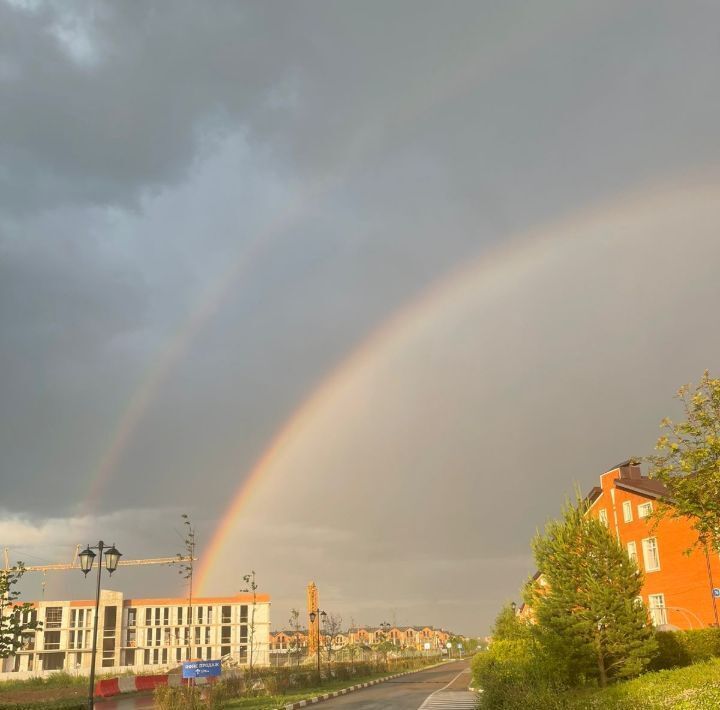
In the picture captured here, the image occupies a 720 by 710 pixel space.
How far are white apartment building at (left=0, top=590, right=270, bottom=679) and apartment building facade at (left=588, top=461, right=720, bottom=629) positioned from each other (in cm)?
8701

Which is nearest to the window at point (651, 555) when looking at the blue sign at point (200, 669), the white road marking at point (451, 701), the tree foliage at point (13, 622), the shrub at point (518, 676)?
the white road marking at point (451, 701)

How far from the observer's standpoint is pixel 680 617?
153 ft

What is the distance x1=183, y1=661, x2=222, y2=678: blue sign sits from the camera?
107 feet

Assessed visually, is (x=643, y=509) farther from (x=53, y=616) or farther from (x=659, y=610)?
(x=53, y=616)

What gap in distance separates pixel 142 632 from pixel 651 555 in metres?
110

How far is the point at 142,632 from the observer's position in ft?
440

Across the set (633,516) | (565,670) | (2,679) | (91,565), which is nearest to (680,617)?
(633,516)

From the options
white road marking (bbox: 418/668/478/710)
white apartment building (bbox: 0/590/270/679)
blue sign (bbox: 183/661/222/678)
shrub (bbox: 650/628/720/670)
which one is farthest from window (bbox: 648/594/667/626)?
white apartment building (bbox: 0/590/270/679)

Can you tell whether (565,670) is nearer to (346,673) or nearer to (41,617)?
(346,673)

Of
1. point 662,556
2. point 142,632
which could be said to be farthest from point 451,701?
point 142,632

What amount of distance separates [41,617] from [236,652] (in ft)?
117

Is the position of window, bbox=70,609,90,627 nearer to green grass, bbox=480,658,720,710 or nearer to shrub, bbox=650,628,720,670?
shrub, bbox=650,628,720,670

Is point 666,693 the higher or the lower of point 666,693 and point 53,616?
the lower

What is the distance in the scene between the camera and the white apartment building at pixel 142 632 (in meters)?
129
